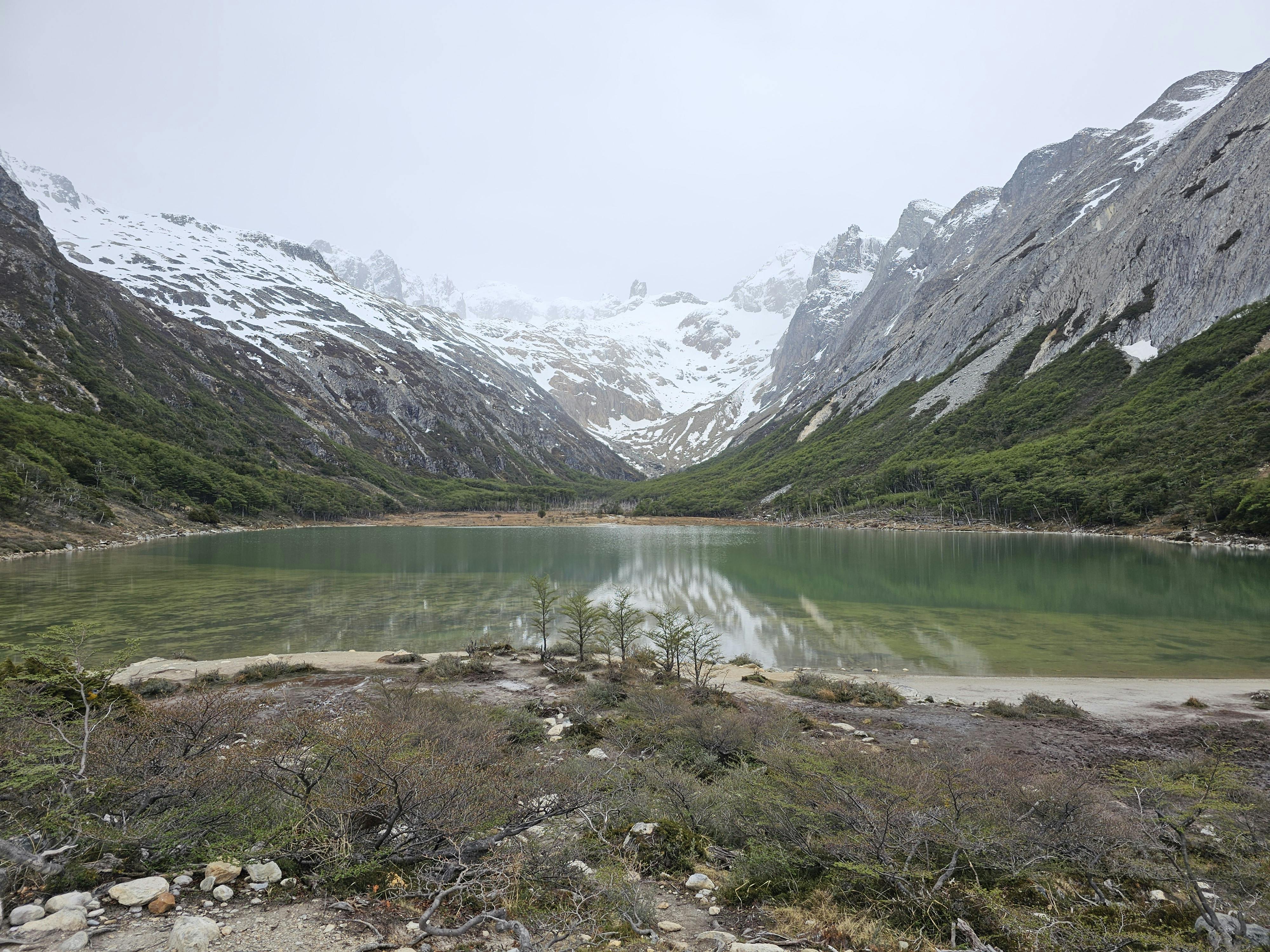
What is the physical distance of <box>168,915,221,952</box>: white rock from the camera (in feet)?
14.5

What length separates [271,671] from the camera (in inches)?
766

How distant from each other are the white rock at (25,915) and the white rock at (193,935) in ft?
3.14

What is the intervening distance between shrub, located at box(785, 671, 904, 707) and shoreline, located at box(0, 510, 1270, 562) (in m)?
56.6

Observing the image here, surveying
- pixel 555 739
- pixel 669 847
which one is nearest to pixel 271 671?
pixel 555 739

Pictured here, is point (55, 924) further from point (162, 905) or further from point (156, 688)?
point (156, 688)

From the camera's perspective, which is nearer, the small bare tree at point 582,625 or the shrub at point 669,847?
the shrub at point 669,847

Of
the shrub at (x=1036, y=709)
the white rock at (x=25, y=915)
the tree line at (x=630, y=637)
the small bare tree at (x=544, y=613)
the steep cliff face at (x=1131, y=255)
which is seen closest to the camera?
the white rock at (x=25, y=915)

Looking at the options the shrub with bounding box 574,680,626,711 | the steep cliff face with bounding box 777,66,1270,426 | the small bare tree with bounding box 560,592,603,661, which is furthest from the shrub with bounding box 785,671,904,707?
the steep cliff face with bounding box 777,66,1270,426

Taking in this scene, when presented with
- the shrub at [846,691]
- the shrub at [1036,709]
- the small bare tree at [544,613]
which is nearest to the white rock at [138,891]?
the shrub at [846,691]

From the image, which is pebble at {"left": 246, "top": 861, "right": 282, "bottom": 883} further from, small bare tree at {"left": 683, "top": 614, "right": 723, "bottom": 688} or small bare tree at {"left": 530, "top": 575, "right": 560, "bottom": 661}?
small bare tree at {"left": 530, "top": 575, "right": 560, "bottom": 661}

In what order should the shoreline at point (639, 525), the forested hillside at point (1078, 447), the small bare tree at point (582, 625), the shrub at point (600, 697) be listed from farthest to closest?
the forested hillside at point (1078, 447) → the shoreline at point (639, 525) → the small bare tree at point (582, 625) → the shrub at point (600, 697)

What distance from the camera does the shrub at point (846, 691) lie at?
17391 millimetres

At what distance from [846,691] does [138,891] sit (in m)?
17.2

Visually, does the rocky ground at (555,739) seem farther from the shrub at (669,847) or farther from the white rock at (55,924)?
the shrub at (669,847)
